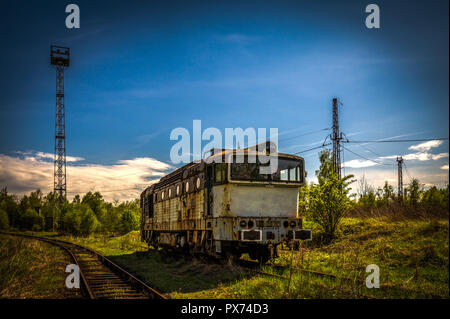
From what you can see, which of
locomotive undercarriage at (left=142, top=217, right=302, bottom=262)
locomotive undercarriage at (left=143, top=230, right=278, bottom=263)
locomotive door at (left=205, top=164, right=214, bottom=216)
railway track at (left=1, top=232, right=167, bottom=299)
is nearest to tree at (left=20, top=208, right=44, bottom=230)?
railway track at (left=1, top=232, right=167, bottom=299)

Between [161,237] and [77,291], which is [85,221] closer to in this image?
[161,237]

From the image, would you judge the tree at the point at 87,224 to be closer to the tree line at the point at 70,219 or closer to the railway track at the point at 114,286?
the tree line at the point at 70,219

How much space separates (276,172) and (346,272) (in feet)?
11.7

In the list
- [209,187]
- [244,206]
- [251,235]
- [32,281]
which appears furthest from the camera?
[209,187]

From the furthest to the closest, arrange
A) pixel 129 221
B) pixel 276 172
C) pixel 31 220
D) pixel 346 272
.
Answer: pixel 31 220 → pixel 129 221 → pixel 276 172 → pixel 346 272

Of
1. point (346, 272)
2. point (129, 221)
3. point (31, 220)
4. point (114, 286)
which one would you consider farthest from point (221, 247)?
point (31, 220)

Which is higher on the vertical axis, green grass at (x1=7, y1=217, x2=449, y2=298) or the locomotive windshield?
the locomotive windshield

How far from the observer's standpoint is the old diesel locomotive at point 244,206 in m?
10.3

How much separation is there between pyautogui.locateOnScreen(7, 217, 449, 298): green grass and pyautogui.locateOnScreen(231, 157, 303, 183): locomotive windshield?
2545mm

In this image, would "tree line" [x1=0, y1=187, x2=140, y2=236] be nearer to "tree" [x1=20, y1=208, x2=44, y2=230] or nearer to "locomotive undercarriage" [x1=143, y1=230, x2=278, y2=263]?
"tree" [x1=20, y1=208, x2=44, y2=230]

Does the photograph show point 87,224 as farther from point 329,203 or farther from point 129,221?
point 329,203

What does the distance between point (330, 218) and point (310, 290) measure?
1018cm

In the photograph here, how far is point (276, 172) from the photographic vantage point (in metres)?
11.1

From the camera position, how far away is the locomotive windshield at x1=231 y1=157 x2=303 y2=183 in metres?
10.6
